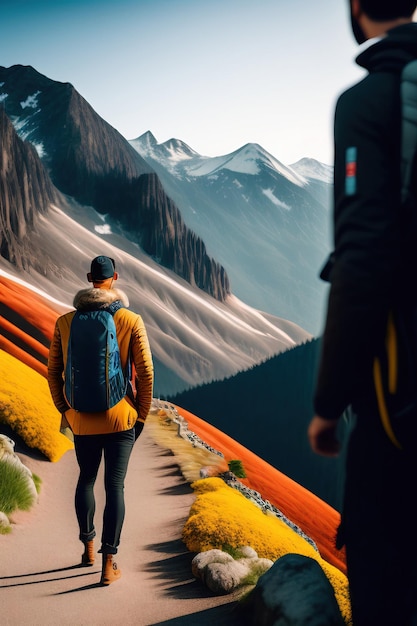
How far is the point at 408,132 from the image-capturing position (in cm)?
154

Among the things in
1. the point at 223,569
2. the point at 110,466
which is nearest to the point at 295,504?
the point at 223,569

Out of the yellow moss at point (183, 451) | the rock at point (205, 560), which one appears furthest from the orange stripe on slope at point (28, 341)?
the rock at point (205, 560)

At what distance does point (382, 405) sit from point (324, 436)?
232 millimetres

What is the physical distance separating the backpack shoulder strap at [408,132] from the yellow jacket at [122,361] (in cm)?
317

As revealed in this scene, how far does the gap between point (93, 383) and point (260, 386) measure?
57.4m

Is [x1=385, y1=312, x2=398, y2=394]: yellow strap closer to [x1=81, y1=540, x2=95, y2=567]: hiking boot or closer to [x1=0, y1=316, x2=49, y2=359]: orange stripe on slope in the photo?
[x1=81, y1=540, x2=95, y2=567]: hiking boot

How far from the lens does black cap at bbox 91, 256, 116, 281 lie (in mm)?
4742

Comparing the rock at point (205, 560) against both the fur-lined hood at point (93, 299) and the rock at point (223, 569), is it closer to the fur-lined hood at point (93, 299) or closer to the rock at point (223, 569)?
the rock at point (223, 569)

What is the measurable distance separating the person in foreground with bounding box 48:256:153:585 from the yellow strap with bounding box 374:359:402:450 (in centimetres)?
306

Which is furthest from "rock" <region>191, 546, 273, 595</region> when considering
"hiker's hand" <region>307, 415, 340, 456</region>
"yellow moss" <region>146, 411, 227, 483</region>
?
"yellow moss" <region>146, 411, 227, 483</region>

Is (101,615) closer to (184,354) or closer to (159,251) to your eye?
(184,354)

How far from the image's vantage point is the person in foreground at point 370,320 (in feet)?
5.01

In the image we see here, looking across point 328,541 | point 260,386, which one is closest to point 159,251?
point 260,386

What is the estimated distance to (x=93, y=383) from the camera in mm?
4340
